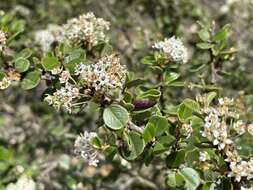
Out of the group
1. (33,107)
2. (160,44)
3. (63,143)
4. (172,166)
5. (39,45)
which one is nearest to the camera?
(172,166)

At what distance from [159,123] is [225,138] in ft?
0.56

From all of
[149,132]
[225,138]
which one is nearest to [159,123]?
[149,132]

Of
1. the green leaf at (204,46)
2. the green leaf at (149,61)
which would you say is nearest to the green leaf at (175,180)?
the green leaf at (149,61)

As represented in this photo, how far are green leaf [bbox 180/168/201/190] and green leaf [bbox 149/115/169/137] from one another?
0.14 m

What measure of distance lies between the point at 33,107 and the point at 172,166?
1.56 m

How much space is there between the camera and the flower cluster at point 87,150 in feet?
4.22

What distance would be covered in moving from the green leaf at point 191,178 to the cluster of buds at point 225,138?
125 millimetres

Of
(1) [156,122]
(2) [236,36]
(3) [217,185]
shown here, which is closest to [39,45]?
(1) [156,122]

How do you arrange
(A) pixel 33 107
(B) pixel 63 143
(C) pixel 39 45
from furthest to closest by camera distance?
1. (A) pixel 33 107
2. (B) pixel 63 143
3. (C) pixel 39 45

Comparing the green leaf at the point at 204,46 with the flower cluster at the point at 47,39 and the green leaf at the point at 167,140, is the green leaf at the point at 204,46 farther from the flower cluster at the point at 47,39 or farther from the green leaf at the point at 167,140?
the flower cluster at the point at 47,39

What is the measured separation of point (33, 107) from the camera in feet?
8.90

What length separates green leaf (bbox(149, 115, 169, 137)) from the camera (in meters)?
1.22

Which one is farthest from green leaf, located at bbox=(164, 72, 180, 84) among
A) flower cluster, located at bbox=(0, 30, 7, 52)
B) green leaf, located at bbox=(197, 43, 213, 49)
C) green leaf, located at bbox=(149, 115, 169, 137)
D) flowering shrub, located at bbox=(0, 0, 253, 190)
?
flower cluster, located at bbox=(0, 30, 7, 52)

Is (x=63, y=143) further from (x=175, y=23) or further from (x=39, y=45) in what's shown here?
(x=175, y=23)
